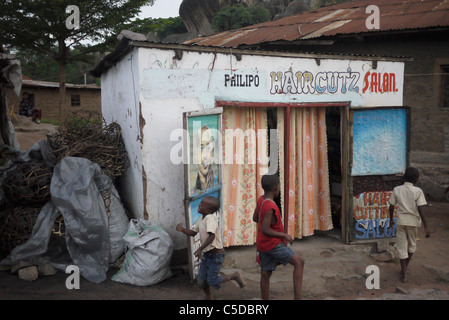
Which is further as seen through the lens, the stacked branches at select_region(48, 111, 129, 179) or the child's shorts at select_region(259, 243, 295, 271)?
the stacked branches at select_region(48, 111, 129, 179)

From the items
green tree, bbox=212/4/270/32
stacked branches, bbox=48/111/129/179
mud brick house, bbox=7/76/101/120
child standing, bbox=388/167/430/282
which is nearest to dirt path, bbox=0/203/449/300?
child standing, bbox=388/167/430/282

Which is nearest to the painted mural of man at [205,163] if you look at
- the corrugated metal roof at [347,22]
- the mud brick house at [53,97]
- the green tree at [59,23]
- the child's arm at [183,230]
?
the child's arm at [183,230]

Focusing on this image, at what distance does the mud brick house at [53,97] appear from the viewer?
2180 centimetres

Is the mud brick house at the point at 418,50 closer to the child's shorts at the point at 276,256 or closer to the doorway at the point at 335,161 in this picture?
the doorway at the point at 335,161

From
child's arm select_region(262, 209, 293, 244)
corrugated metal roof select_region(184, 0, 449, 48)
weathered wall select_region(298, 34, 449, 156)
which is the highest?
corrugated metal roof select_region(184, 0, 449, 48)

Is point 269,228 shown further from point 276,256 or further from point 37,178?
point 37,178

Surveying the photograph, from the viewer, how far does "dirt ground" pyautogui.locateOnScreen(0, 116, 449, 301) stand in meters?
4.57

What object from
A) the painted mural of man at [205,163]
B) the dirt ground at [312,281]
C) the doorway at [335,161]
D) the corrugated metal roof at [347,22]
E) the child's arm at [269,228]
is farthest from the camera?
the corrugated metal roof at [347,22]

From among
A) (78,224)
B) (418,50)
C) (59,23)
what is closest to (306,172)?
(78,224)

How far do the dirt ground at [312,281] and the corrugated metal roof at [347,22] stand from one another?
4918 millimetres

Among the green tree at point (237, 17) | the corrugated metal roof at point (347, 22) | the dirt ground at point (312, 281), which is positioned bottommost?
the dirt ground at point (312, 281)

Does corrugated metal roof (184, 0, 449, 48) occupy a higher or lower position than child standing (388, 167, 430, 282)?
higher

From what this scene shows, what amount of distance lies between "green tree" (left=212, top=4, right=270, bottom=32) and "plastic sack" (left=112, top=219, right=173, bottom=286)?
21.2 meters

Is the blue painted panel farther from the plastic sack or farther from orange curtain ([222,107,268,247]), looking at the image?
the plastic sack
